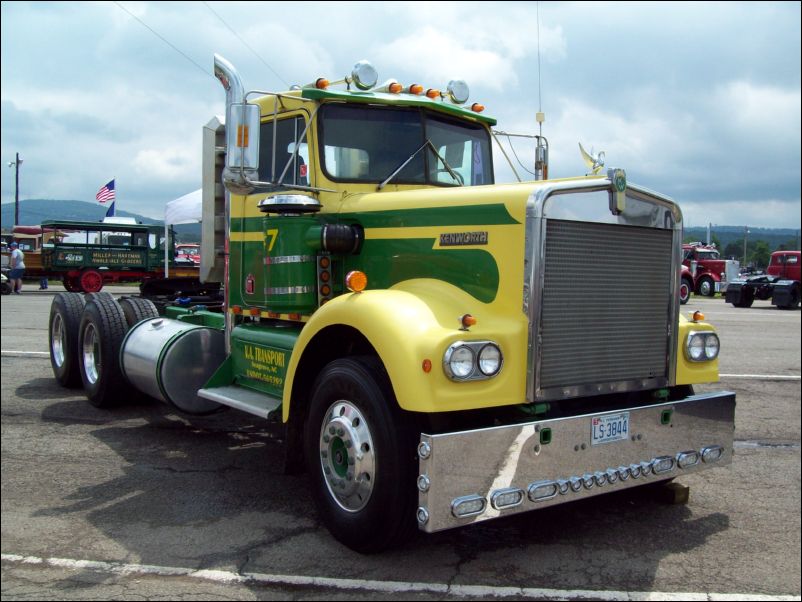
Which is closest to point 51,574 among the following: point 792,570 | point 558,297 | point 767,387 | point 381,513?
A: point 381,513

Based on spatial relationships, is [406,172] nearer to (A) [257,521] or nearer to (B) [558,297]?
(B) [558,297]

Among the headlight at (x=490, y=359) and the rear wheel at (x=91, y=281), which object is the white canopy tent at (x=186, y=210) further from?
the headlight at (x=490, y=359)

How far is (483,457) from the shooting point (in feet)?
11.5

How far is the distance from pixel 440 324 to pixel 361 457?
80cm

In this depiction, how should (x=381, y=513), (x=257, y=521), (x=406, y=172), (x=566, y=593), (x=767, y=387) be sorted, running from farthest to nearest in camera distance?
1. (x=767, y=387)
2. (x=406, y=172)
3. (x=257, y=521)
4. (x=381, y=513)
5. (x=566, y=593)

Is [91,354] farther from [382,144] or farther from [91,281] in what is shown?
[382,144]

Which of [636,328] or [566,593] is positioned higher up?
[636,328]

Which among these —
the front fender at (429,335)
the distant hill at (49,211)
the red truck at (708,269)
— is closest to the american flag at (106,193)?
the distant hill at (49,211)

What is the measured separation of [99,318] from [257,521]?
382 cm

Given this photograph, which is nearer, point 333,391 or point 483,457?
point 483,457

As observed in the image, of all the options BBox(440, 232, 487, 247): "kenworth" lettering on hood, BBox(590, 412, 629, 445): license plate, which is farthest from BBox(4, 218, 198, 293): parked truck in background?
BBox(590, 412, 629, 445): license plate

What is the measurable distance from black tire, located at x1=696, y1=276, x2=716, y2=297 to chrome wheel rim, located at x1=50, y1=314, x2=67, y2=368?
28.8 metres

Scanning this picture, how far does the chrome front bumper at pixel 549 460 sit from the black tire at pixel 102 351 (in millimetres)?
4672

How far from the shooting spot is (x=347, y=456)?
157 inches
